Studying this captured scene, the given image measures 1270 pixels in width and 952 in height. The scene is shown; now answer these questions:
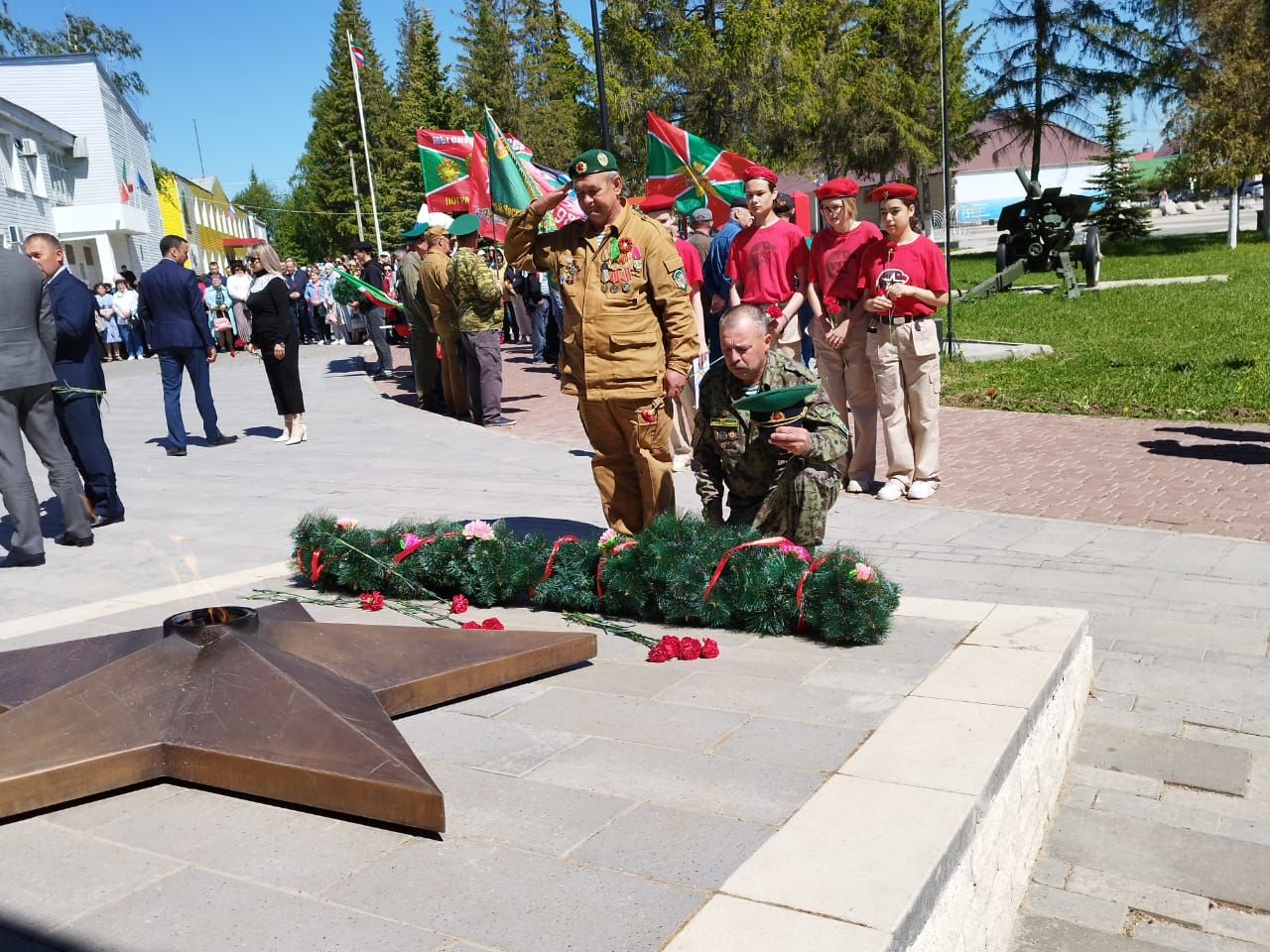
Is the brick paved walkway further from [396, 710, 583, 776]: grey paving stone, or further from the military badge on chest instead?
[396, 710, 583, 776]: grey paving stone

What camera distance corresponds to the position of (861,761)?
3.14 m

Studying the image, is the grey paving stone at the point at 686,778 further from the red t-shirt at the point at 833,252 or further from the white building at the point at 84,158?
the white building at the point at 84,158

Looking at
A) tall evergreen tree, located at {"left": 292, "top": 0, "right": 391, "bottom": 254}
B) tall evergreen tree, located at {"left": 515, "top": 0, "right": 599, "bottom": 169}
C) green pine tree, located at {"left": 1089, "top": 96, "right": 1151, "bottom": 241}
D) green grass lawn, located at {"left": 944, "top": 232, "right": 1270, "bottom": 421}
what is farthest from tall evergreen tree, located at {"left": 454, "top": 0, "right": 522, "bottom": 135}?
green grass lawn, located at {"left": 944, "top": 232, "right": 1270, "bottom": 421}

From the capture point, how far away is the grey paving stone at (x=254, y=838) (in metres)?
2.75

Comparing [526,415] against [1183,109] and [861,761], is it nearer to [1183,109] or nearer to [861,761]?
[861,761]

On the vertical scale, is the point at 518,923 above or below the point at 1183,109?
below

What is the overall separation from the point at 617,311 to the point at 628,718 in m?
2.32

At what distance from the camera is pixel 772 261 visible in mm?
8047

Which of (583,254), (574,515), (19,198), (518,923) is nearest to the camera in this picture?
(518,923)

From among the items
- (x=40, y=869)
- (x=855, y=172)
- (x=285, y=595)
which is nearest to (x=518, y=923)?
(x=40, y=869)

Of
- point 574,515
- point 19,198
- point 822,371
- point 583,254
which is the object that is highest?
point 19,198

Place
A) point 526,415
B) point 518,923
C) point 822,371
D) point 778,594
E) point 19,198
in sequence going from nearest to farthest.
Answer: point 518,923 → point 778,594 → point 822,371 → point 526,415 → point 19,198

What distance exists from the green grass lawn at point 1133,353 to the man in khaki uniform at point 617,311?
6508mm

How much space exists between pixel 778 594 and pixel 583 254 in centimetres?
195
